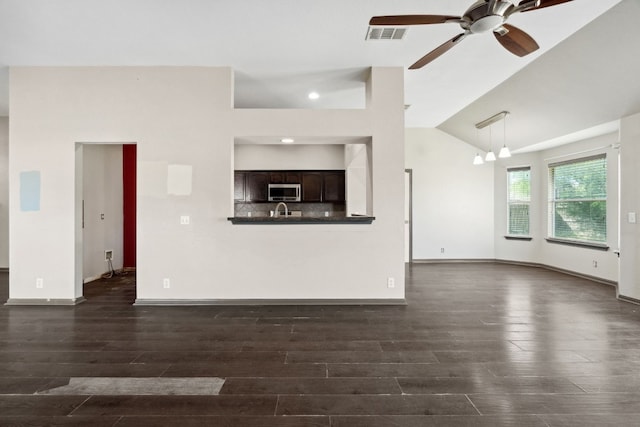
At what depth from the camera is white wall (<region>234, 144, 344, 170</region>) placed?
22.4 feet

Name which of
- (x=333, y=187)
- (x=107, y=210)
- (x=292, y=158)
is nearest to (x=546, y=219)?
(x=333, y=187)

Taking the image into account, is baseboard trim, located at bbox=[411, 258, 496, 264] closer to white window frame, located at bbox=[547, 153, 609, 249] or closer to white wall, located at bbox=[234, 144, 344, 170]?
white window frame, located at bbox=[547, 153, 609, 249]

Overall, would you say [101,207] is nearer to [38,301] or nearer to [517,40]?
[38,301]

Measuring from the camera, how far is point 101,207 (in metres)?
5.64

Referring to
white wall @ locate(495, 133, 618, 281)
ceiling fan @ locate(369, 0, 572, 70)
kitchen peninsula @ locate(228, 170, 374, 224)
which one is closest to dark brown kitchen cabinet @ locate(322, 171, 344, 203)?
kitchen peninsula @ locate(228, 170, 374, 224)

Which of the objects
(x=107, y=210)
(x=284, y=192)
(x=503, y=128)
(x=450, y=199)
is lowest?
(x=107, y=210)

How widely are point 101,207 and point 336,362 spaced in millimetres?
5195

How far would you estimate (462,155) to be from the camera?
23.1ft

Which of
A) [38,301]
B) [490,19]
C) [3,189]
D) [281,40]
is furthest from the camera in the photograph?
[3,189]

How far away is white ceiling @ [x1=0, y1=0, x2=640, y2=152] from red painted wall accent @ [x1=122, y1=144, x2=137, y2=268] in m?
1.90

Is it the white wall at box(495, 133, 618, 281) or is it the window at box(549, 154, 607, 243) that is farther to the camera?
the window at box(549, 154, 607, 243)

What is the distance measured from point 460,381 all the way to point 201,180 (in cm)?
335

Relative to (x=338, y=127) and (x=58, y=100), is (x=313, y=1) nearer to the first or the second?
(x=338, y=127)

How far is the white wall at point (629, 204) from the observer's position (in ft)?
12.9
